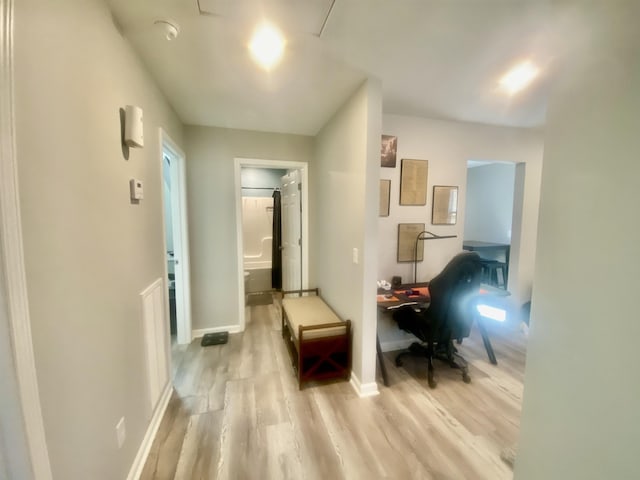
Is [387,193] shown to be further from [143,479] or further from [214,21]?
[143,479]

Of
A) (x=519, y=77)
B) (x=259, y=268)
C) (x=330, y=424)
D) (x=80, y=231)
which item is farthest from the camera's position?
(x=259, y=268)

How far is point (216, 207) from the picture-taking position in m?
2.95

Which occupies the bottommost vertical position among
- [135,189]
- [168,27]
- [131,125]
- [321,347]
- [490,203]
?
[321,347]

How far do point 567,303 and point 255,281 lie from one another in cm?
452

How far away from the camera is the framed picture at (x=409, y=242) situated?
2684mm

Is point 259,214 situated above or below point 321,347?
above

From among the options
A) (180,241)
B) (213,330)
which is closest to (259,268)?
(213,330)

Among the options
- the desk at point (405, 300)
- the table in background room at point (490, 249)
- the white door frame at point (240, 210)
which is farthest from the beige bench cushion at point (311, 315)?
the table in background room at point (490, 249)

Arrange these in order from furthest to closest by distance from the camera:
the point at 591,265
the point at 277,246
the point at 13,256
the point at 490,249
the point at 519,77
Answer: the point at 277,246
the point at 490,249
the point at 519,77
the point at 591,265
the point at 13,256

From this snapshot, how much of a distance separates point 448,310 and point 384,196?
121cm

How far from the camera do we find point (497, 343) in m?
2.86

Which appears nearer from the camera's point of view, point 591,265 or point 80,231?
point 591,265

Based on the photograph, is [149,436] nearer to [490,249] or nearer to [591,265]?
[591,265]

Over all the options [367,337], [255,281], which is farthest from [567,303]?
[255,281]
